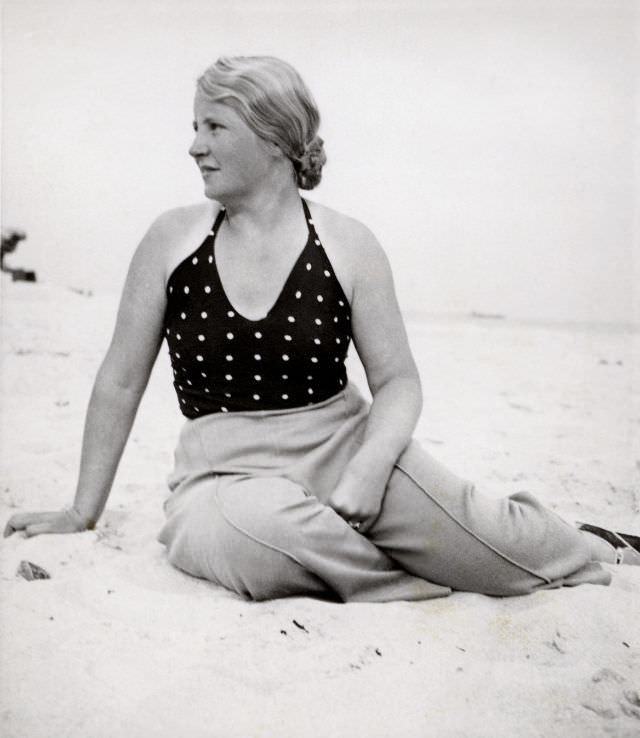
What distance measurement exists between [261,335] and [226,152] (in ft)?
0.97

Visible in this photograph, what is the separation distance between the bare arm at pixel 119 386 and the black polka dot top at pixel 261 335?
41mm

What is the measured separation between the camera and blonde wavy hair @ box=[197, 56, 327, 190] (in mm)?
1316

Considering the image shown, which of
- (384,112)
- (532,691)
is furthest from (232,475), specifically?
(384,112)

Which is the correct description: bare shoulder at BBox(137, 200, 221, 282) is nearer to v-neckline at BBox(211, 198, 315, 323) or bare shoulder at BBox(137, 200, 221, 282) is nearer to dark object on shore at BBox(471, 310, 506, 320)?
v-neckline at BBox(211, 198, 315, 323)

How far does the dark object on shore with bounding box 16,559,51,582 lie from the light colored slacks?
204 millimetres

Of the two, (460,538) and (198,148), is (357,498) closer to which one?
(460,538)

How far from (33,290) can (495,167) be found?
1.27 metres

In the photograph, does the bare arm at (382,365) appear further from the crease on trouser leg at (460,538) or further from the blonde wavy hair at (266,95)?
the blonde wavy hair at (266,95)

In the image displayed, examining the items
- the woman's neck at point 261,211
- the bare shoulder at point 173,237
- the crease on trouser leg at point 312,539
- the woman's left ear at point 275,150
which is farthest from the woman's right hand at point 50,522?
the woman's left ear at point 275,150

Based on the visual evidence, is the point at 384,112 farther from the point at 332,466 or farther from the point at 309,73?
the point at 332,466

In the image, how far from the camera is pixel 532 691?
1.05 m

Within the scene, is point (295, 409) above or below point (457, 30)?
below

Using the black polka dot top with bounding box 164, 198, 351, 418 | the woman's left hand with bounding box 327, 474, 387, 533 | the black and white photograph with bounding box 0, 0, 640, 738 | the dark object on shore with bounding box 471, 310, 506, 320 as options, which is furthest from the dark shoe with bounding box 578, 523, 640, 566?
the dark object on shore with bounding box 471, 310, 506, 320

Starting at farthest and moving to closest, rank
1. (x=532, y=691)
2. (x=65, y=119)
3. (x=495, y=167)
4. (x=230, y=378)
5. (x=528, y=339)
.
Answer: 1. (x=528, y=339)
2. (x=495, y=167)
3. (x=65, y=119)
4. (x=230, y=378)
5. (x=532, y=691)
